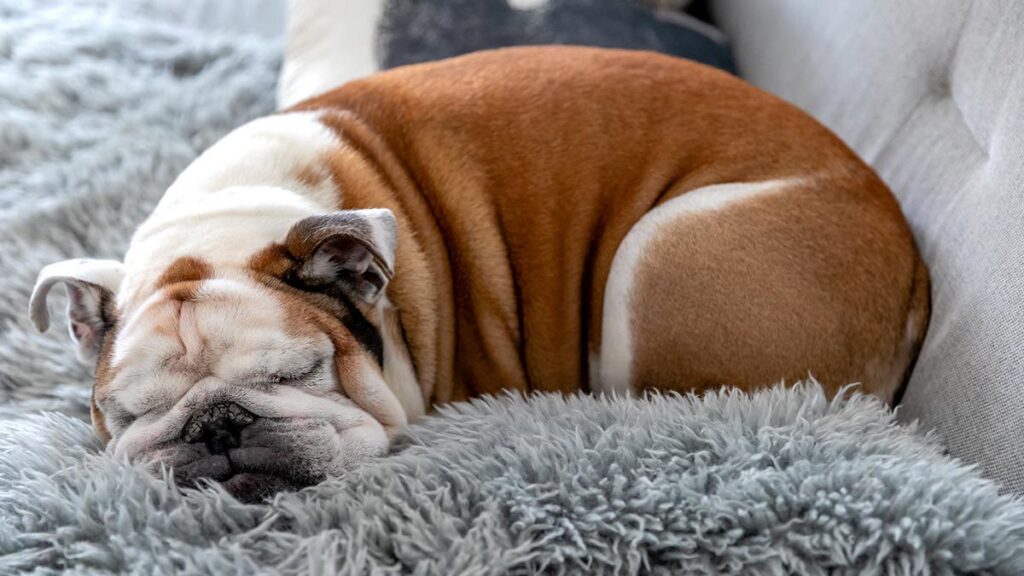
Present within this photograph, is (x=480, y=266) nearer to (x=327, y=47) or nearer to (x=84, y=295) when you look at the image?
(x=84, y=295)

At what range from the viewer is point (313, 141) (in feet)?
5.69

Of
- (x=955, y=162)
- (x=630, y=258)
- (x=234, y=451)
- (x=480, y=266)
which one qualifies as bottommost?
(x=234, y=451)

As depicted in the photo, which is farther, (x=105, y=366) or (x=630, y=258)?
(x=630, y=258)

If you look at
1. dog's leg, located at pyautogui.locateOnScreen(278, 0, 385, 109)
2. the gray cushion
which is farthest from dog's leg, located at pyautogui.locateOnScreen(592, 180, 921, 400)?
dog's leg, located at pyautogui.locateOnScreen(278, 0, 385, 109)

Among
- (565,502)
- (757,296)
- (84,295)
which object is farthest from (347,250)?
(757,296)

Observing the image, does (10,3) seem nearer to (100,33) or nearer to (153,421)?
(100,33)

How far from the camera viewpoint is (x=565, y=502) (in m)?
1.21

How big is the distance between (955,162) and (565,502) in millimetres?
1008

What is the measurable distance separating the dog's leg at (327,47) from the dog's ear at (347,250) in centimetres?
104

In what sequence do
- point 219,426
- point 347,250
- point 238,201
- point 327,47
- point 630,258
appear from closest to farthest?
1. point 219,426
2. point 347,250
3. point 238,201
4. point 630,258
5. point 327,47

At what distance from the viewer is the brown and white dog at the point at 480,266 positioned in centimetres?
138

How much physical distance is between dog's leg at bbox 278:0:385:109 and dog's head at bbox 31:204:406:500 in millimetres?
1044

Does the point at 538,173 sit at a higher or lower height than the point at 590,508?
higher

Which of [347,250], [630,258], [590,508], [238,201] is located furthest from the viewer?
[630,258]
